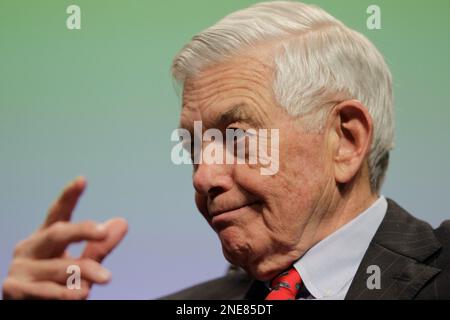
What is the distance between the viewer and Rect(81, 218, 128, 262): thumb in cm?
158

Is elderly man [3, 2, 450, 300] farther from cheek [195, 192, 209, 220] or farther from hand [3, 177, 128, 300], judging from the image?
hand [3, 177, 128, 300]

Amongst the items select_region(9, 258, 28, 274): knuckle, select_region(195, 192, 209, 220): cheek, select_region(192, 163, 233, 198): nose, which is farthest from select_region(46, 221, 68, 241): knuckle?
select_region(195, 192, 209, 220): cheek

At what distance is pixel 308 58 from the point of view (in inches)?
80.3

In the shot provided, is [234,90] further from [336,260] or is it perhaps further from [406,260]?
[406,260]

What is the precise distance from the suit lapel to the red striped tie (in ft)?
0.44

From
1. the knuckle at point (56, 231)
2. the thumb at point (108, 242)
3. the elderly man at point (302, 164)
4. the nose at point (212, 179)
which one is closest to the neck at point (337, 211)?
the elderly man at point (302, 164)

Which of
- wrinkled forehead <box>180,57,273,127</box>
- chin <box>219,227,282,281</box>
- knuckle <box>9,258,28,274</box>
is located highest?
wrinkled forehead <box>180,57,273,127</box>

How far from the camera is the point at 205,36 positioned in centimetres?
206

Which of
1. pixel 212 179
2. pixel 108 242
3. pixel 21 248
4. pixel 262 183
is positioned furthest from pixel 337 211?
pixel 21 248

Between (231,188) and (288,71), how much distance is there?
334 mm

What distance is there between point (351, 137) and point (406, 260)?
0.35 m

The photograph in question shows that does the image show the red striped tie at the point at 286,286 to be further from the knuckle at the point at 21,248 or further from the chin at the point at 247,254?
the knuckle at the point at 21,248
